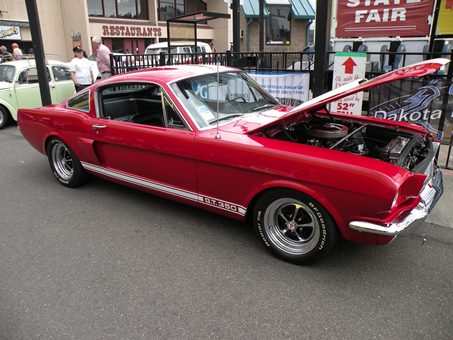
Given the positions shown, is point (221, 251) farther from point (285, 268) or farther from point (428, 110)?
point (428, 110)

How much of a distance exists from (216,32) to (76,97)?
100ft

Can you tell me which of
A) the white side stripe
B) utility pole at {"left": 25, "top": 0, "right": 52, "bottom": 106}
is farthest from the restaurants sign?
the white side stripe

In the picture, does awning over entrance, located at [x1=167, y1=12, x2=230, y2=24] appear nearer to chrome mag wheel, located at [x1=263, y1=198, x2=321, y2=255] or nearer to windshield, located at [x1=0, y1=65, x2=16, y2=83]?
windshield, located at [x1=0, y1=65, x2=16, y2=83]

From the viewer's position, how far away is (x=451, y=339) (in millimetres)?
2338

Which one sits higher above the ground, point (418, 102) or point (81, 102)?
point (81, 102)

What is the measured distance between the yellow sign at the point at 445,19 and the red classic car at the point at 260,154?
5.73 m

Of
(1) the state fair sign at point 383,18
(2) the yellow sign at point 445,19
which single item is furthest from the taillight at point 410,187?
(1) the state fair sign at point 383,18

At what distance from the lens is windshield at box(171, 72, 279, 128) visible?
3641mm

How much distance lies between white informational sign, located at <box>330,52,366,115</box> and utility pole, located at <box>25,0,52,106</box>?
623 centimetres

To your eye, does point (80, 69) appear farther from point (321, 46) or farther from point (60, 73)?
point (321, 46)

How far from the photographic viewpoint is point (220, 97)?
3.96m

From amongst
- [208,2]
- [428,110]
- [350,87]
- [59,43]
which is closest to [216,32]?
[208,2]

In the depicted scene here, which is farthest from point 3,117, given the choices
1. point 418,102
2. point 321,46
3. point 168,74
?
point 418,102

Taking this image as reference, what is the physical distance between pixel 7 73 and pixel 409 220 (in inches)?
373
